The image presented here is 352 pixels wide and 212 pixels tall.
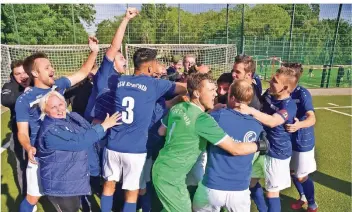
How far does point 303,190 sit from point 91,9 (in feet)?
58.7

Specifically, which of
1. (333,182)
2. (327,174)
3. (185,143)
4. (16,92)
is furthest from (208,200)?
(327,174)

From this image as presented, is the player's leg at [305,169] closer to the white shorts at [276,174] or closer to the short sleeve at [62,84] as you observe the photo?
the white shorts at [276,174]

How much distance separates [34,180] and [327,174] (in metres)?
5.44

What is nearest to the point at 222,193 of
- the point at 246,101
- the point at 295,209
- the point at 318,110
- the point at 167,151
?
the point at 167,151

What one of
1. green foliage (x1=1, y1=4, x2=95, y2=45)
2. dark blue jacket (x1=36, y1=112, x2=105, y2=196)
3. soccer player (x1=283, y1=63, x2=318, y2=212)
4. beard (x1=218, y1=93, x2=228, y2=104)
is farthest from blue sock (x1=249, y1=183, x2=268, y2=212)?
green foliage (x1=1, y1=4, x2=95, y2=45)

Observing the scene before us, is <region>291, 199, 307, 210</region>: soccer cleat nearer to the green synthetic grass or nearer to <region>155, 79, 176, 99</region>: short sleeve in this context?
the green synthetic grass

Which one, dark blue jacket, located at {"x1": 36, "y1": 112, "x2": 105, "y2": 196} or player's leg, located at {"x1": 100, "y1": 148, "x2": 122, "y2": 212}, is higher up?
dark blue jacket, located at {"x1": 36, "y1": 112, "x2": 105, "y2": 196}

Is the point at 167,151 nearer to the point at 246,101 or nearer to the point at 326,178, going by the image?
the point at 246,101

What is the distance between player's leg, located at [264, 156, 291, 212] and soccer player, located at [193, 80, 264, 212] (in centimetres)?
105

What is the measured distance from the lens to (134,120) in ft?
13.1

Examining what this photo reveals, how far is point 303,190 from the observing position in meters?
4.95

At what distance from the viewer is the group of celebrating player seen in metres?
3.18

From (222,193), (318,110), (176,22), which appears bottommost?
(318,110)

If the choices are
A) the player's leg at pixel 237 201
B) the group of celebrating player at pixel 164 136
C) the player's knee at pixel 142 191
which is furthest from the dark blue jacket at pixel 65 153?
the player's leg at pixel 237 201
